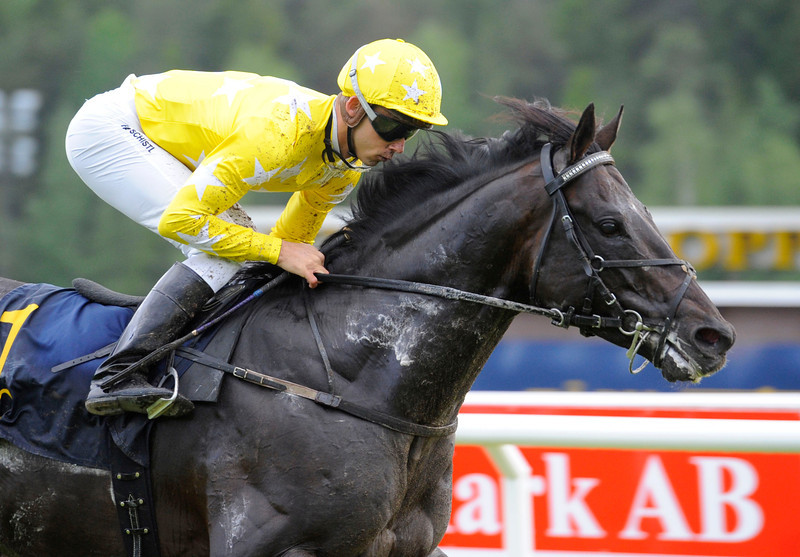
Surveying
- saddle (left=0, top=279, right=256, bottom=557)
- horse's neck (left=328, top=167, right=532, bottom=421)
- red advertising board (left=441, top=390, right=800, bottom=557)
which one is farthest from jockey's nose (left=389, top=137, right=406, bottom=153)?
red advertising board (left=441, top=390, right=800, bottom=557)

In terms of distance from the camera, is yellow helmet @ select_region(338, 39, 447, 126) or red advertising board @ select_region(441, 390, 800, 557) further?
red advertising board @ select_region(441, 390, 800, 557)

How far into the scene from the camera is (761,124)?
40.7 metres

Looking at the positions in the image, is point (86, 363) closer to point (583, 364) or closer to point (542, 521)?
point (542, 521)

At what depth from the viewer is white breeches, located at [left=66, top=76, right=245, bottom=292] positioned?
133 inches

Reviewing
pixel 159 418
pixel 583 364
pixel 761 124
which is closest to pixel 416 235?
pixel 159 418

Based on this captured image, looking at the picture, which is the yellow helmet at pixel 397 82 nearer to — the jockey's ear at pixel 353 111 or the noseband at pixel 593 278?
the jockey's ear at pixel 353 111

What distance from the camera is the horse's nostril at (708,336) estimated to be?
9.76 ft

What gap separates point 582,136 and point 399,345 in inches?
32.5

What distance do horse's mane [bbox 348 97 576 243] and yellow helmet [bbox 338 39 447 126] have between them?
174 mm

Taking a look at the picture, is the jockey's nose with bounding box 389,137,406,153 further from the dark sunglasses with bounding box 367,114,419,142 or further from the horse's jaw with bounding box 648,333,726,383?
the horse's jaw with bounding box 648,333,726,383

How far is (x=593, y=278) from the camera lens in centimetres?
305

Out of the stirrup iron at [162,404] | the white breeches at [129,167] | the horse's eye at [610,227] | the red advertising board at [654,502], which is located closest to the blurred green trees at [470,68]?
the red advertising board at [654,502]

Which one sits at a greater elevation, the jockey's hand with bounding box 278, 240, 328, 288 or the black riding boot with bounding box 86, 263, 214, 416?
the jockey's hand with bounding box 278, 240, 328, 288

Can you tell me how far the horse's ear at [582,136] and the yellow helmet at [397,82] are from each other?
410 mm
